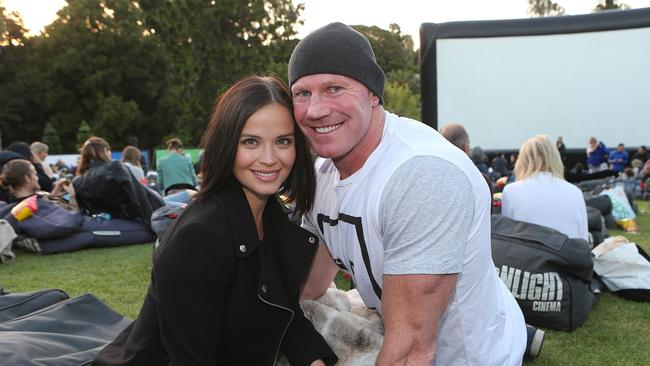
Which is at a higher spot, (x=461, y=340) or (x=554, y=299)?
(x=461, y=340)

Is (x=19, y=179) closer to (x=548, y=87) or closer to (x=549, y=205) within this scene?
(x=549, y=205)

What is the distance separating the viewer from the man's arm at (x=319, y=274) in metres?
2.42

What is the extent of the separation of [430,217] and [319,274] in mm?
956

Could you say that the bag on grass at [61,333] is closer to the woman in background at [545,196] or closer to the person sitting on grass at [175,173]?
the woman in background at [545,196]

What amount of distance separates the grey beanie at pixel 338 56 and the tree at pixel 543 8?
51.2 m

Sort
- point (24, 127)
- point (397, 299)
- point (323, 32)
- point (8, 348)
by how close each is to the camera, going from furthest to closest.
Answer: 1. point (24, 127)
2. point (8, 348)
3. point (323, 32)
4. point (397, 299)

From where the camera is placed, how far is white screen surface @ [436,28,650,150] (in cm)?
1535

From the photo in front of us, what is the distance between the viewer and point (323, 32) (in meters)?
1.96

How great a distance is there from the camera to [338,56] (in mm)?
1893

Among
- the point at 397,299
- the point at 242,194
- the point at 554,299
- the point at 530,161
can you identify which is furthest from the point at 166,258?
the point at 530,161

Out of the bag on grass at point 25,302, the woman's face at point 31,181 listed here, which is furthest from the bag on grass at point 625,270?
the woman's face at point 31,181

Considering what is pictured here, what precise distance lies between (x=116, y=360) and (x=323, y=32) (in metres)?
1.48

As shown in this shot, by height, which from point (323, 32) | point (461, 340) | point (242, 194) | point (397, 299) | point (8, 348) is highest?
point (323, 32)

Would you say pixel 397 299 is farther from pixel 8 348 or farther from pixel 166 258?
pixel 8 348
